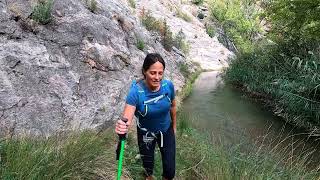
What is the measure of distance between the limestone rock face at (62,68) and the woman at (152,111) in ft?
7.04

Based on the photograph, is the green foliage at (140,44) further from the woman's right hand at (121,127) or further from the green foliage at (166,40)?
the woman's right hand at (121,127)

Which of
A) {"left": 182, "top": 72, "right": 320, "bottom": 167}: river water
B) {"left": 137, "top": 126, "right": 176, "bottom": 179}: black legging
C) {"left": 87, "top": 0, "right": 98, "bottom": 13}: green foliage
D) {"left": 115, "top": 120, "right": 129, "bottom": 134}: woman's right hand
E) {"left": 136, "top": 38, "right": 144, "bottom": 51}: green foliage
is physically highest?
{"left": 87, "top": 0, "right": 98, "bottom": 13}: green foliage

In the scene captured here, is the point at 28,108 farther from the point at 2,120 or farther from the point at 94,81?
the point at 94,81

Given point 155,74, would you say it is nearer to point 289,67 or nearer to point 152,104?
point 152,104

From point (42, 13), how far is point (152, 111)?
20.7 feet

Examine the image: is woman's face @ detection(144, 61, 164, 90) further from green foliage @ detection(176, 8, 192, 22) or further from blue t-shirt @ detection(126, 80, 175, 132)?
green foliage @ detection(176, 8, 192, 22)

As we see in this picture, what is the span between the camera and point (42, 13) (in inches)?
371

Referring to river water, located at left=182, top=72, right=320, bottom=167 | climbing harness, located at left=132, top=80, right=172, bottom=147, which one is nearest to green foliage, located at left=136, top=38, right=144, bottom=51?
river water, located at left=182, top=72, right=320, bottom=167

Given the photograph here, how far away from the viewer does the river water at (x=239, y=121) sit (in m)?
8.94

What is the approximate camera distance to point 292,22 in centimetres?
1433

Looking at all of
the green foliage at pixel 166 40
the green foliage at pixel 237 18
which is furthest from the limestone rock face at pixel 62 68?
the green foliage at pixel 237 18

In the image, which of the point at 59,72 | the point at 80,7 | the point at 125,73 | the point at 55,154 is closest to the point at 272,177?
the point at 55,154

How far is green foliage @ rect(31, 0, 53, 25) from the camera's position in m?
9.33

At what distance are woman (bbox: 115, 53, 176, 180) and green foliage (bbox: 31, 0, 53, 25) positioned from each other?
601 centimetres
